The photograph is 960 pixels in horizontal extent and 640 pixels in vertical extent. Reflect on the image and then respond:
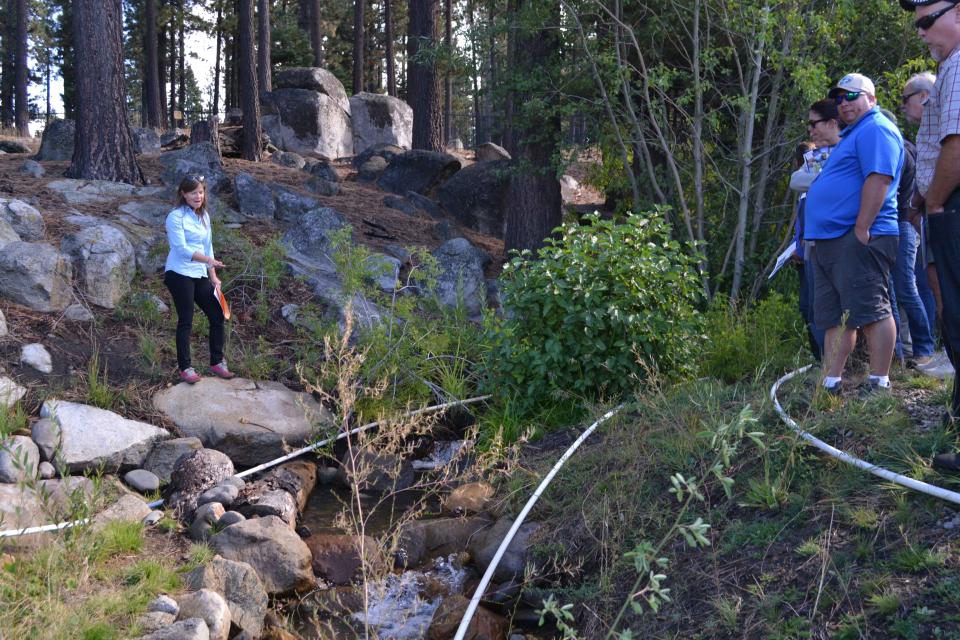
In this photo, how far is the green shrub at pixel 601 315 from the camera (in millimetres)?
6266

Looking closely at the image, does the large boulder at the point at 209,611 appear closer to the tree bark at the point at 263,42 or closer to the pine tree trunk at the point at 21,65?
the tree bark at the point at 263,42

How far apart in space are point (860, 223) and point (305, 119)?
49.3ft

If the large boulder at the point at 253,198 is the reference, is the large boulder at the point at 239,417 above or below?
below

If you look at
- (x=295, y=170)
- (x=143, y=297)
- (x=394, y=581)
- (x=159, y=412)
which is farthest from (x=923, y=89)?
(x=295, y=170)

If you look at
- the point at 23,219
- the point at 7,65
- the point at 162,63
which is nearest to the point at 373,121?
the point at 23,219

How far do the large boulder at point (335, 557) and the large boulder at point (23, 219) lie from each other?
4.54 meters

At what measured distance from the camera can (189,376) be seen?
6984 millimetres

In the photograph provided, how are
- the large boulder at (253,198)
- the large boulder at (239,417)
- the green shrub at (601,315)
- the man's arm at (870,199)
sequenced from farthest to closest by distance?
the large boulder at (253,198)
the large boulder at (239,417)
the green shrub at (601,315)
the man's arm at (870,199)

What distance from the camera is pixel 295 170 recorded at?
43.4ft

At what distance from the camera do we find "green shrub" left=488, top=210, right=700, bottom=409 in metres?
6.27

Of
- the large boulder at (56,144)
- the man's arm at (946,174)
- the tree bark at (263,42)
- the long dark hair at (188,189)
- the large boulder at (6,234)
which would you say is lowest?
the large boulder at (6,234)

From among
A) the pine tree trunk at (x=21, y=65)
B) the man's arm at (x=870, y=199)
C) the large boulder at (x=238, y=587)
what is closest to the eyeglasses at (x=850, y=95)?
the man's arm at (x=870, y=199)

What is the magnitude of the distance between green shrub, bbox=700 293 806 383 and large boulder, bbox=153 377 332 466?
3080 mm

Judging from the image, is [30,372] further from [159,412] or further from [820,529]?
[820,529]
